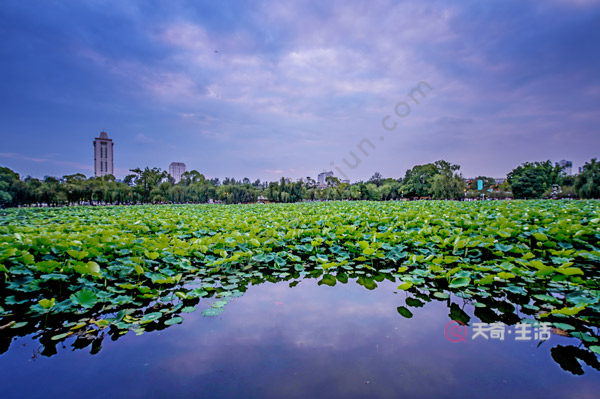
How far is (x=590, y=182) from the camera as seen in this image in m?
32.1

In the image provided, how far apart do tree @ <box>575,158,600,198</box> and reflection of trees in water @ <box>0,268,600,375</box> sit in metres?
43.2

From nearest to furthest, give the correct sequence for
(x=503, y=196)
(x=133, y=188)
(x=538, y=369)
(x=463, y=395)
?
(x=463, y=395)
(x=538, y=369)
(x=133, y=188)
(x=503, y=196)

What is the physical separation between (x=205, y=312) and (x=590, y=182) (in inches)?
1824

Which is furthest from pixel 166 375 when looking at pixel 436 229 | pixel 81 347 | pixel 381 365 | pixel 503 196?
pixel 503 196

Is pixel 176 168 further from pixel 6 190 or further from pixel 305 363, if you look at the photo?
pixel 305 363

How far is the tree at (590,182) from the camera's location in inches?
1259

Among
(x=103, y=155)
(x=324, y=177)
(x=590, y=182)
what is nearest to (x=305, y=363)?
(x=590, y=182)

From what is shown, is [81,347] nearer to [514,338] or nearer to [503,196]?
[514,338]

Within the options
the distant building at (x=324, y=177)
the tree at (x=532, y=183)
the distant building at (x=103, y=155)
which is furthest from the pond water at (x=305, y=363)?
the distant building at (x=103, y=155)

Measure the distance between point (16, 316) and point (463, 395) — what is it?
3.85 meters

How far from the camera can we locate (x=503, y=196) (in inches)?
2322

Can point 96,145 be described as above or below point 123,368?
above

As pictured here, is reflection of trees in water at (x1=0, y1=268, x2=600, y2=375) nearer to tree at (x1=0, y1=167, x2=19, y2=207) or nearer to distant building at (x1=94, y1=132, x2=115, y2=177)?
tree at (x1=0, y1=167, x2=19, y2=207)

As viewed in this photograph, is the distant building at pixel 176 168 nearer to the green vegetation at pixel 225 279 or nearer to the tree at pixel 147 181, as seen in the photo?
the tree at pixel 147 181
